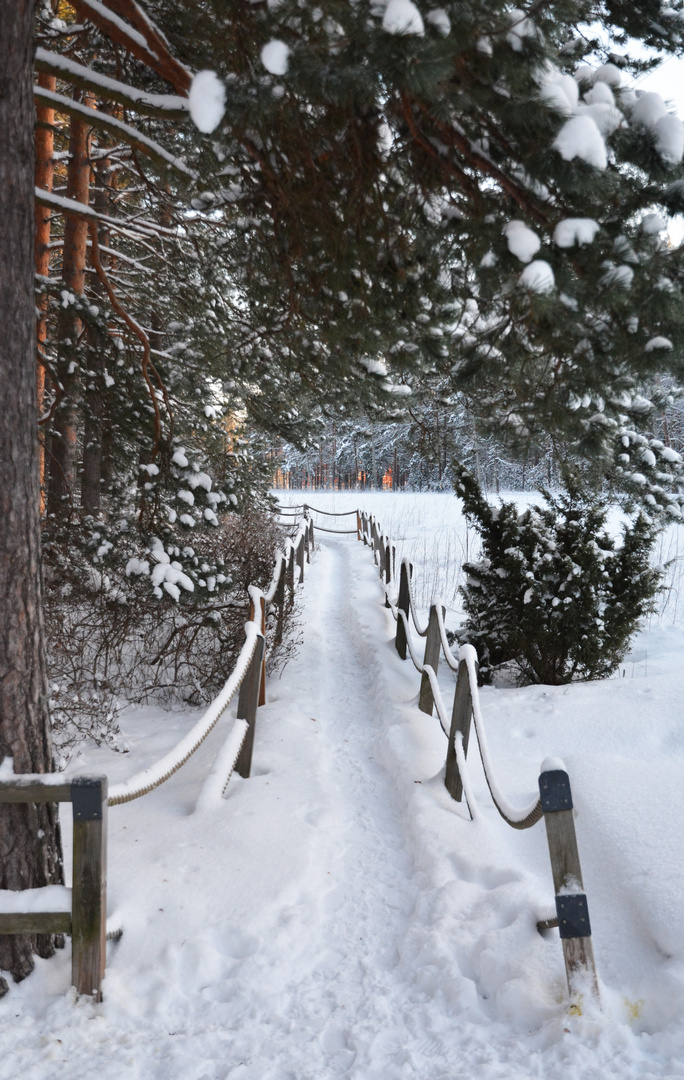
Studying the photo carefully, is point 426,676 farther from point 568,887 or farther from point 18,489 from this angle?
point 18,489

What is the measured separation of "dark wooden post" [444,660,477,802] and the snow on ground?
0.38ft

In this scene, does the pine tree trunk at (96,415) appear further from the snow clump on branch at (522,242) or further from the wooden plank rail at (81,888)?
the snow clump on branch at (522,242)

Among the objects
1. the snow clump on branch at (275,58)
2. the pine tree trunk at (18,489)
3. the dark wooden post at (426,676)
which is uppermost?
the snow clump on branch at (275,58)

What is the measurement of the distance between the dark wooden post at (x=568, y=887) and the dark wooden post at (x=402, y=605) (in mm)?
4778

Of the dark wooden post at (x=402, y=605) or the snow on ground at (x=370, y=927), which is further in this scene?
the dark wooden post at (x=402, y=605)

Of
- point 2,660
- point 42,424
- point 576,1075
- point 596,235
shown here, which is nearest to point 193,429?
point 42,424

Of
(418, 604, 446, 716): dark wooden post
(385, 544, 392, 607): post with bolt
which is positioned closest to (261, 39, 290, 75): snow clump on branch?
(418, 604, 446, 716): dark wooden post

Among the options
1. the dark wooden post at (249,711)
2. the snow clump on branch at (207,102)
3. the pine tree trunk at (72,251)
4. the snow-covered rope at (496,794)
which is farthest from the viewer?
the pine tree trunk at (72,251)

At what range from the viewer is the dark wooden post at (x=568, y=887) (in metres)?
2.45

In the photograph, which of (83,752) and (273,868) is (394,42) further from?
(83,752)

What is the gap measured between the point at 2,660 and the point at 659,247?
10.9 feet

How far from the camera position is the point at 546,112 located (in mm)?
2398

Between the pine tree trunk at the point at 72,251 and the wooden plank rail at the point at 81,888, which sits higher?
the pine tree trunk at the point at 72,251

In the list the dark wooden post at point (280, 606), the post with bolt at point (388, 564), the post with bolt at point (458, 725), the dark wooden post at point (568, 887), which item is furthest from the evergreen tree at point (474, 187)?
the post with bolt at point (388, 564)
